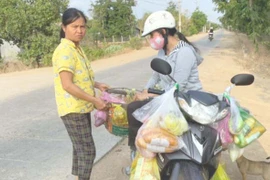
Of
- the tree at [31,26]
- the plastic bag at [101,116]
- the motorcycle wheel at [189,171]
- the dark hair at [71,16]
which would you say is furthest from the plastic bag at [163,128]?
the tree at [31,26]

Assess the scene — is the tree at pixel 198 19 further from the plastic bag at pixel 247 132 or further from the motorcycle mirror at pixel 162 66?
the motorcycle mirror at pixel 162 66

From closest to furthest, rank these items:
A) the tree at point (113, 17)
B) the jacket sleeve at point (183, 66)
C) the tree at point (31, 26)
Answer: the jacket sleeve at point (183, 66) < the tree at point (31, 26) < the tree at point (113, 17)

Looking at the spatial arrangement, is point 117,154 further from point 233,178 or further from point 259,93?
→ point 259,93

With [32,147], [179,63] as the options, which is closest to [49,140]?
[32,147]

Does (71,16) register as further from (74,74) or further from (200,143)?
(200,143)

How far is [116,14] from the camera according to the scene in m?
39.2

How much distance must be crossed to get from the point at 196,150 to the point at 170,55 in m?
0.89

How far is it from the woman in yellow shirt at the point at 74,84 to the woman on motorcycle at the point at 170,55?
14.2 inches

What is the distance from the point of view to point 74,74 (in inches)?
105

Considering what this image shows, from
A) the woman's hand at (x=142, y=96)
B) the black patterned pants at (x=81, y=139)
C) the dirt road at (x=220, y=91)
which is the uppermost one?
the woman's hand at (x=142, y=96)

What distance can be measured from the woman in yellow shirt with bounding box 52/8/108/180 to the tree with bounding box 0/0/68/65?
1558 cm

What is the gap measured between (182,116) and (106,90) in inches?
41.7

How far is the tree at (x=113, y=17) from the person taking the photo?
127 feet

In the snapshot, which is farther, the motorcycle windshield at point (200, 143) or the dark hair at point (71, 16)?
the dark hair at point (71, 16)
